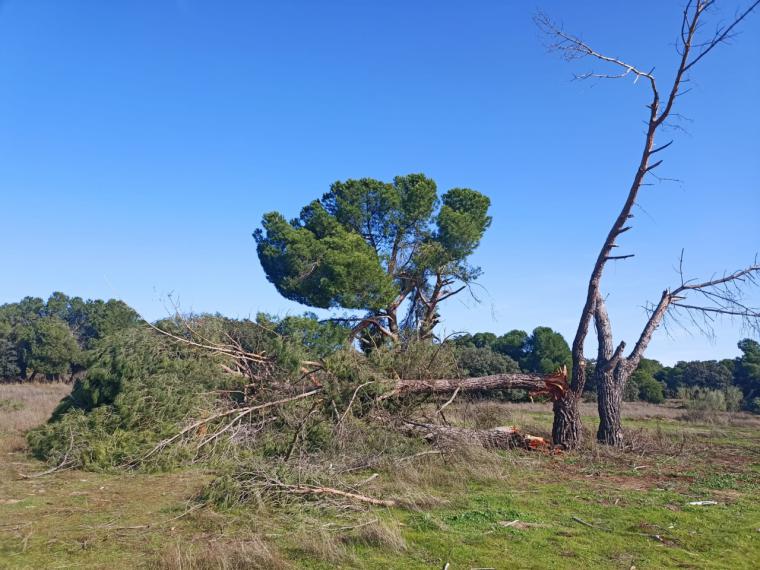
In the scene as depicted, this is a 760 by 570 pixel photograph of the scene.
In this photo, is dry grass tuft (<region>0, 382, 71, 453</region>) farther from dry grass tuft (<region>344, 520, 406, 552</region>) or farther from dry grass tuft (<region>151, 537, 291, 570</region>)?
dry grass tuft (<region>344, 520, 406, 552</region>)

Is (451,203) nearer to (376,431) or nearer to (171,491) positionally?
(376,431)

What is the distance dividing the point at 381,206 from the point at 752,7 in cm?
1324

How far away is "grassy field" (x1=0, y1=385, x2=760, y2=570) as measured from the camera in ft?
15.3

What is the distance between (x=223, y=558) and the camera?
425 centimetres

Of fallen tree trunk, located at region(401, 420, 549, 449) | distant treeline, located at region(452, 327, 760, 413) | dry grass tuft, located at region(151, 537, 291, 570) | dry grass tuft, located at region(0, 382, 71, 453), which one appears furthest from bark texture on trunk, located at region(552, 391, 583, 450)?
distant treeline, located at region(452, 327, 760, 413)

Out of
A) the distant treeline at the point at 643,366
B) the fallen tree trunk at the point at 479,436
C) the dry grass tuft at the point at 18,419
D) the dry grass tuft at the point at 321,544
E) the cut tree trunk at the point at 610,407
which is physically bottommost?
the dry grass tuft at the point at 321,544

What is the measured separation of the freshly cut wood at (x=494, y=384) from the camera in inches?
439

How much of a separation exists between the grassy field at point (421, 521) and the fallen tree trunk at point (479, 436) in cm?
52

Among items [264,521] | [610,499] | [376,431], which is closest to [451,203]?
[376,431]

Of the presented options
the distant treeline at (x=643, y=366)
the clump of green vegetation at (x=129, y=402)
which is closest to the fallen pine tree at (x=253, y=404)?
the clump of green vegetation at (x=129, y=402)

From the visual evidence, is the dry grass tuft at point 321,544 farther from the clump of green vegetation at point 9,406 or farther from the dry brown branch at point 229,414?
the clump of green vegetation at point 9,406

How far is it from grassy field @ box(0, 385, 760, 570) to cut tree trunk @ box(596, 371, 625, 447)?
1.85 metres

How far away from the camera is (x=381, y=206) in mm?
21609

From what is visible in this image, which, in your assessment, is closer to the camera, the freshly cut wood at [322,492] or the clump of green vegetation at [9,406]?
the freshly cut wood at [322,492]
